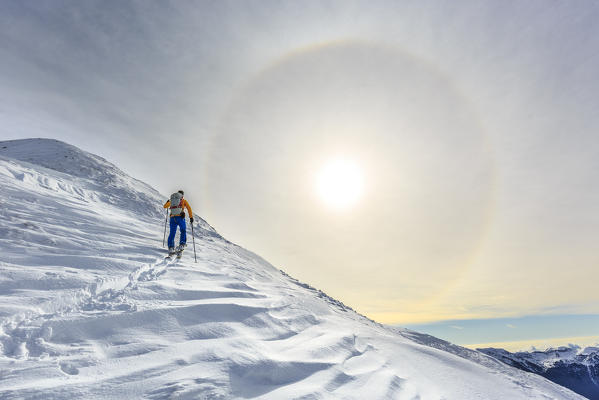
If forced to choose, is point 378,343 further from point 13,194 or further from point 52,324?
point 13,194

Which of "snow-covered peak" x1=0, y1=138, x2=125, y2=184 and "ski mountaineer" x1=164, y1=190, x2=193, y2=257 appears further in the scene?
"snow-covered peak" x1=0, y1=138, x2=125, y2=184

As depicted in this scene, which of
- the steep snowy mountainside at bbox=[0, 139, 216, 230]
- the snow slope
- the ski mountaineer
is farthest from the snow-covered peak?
the snow slope

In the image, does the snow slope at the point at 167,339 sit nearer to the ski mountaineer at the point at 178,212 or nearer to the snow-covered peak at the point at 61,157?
the ski mountaineer at the point at 178,212

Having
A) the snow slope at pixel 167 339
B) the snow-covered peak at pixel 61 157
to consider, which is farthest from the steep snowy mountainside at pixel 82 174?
the snow slope at pixel 167 339

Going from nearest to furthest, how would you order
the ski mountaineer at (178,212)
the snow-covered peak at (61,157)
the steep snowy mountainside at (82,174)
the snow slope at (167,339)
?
the snow slope at (167,339) → the ski mountaineer at (178,212) → the steep snowy mountainside at (82,174) → the snow-covered peak at (61,157)

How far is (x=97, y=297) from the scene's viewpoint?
6129 mm

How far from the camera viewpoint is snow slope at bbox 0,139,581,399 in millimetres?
3908

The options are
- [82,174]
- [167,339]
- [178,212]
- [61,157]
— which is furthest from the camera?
[61,157]

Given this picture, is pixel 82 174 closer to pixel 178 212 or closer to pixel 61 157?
pixel 61 157

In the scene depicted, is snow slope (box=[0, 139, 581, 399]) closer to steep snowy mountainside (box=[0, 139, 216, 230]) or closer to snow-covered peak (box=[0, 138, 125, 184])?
steep snowy mountainside (box=[0, 139, 216, 230])

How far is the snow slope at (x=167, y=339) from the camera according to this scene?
391 centimetres

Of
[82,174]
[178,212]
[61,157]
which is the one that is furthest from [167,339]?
[61,157]

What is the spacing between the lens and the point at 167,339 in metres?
5.04

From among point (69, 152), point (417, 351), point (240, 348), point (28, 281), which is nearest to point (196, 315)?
point (240, 348)
